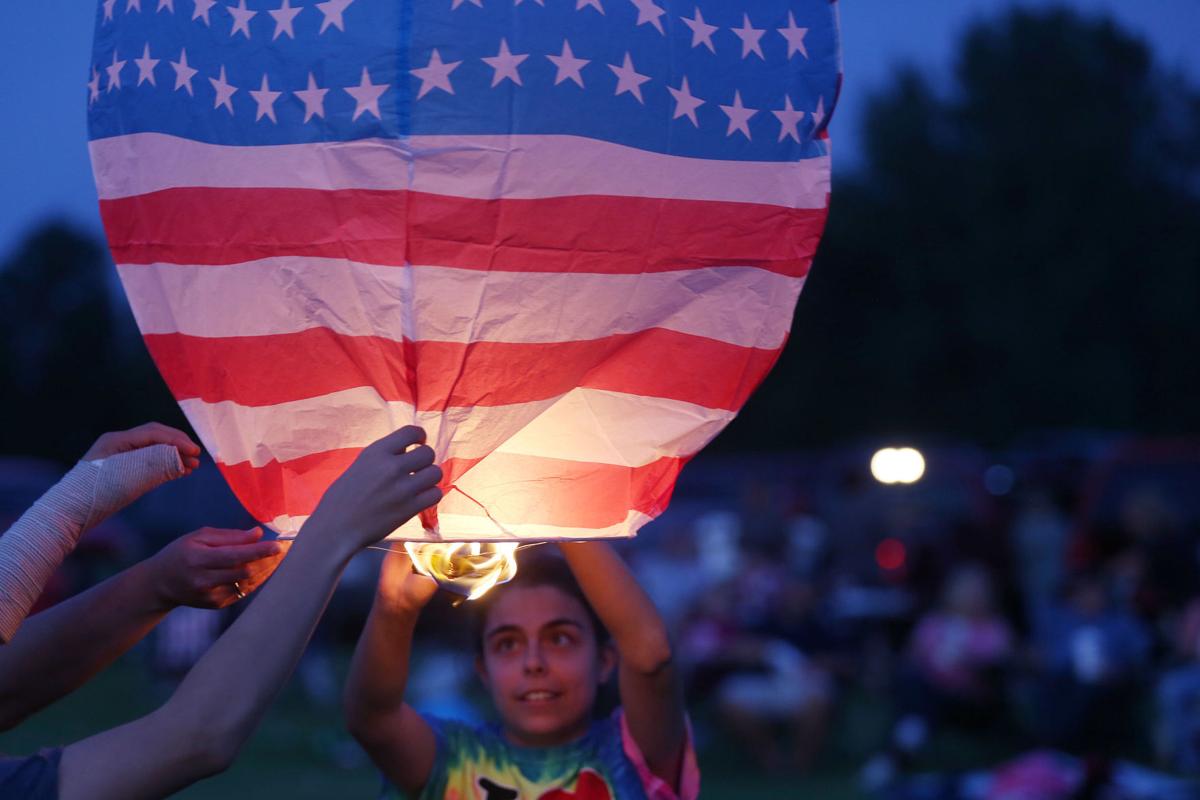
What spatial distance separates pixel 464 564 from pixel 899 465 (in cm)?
1152

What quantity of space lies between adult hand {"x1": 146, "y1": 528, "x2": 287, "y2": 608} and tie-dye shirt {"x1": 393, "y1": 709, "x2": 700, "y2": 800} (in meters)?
0.69

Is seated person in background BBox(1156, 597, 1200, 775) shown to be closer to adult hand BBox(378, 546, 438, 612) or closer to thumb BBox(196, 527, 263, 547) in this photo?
adult hand BBox(378, 546, 438, 612)

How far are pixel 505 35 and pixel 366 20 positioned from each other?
17cm

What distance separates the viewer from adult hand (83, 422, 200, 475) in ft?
6.40

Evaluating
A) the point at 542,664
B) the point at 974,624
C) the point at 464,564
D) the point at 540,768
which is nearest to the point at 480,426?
the point at 464,564

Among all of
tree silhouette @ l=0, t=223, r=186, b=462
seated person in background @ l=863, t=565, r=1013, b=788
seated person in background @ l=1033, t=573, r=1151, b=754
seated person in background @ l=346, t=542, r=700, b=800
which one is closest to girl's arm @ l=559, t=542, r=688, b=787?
seated person in background @ l=346, t=542, r=700, b=800

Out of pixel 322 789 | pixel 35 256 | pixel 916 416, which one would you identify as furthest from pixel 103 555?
pixel 35 256

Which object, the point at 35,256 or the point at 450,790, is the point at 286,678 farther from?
the point at 35,256

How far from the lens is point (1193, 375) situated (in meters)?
30.2

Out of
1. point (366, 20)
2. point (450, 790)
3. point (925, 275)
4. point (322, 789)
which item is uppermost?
point (925, 275)

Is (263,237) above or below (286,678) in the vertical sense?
above

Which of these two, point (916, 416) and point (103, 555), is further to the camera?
point (916, 416)

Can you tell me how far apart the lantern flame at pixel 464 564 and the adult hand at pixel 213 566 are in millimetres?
196

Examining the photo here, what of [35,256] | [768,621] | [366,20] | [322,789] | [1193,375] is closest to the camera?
[366,20]
